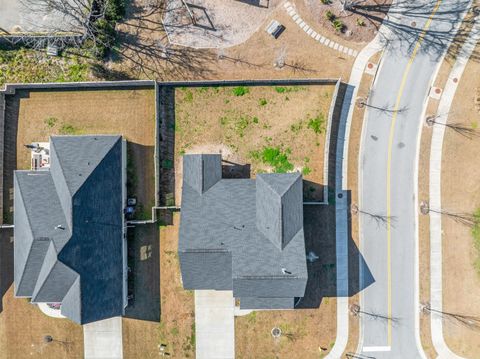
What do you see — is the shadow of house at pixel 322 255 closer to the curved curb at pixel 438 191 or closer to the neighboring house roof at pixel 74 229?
the curved curb at pixel 438 191

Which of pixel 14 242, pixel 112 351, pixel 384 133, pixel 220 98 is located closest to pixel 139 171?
pixel 220 98

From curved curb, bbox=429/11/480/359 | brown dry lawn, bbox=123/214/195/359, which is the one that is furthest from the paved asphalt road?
brown dry lawn, bbox=123/214/195/359

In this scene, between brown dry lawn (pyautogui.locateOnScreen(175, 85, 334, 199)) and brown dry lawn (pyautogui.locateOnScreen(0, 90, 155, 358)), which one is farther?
brown dry lawn (pyautogui.locateOnScreen(0, 90, 155, 358))

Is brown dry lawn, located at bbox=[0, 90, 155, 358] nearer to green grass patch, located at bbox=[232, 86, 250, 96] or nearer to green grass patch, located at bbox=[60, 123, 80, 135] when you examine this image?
green grass patch, located at bbox=[60, 123, 80, 135]

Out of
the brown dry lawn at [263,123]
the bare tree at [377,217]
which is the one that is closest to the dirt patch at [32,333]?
the brown dry lawn at [263,123]

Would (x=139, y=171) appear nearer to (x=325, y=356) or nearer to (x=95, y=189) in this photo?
(x=95, y=189)

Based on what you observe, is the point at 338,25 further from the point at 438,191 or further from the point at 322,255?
the point at 322,255

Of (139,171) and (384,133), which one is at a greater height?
(384,133)

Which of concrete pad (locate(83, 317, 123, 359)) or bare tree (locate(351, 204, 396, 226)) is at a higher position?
bare tree (locate(351, 204, 396, 226))
